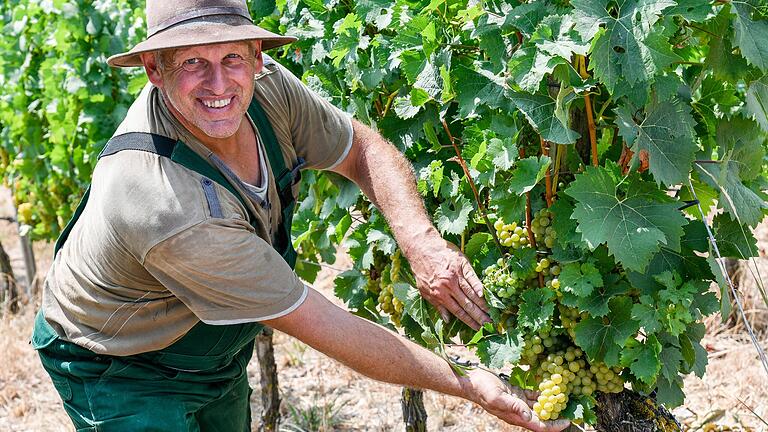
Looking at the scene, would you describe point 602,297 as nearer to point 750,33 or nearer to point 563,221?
point 563,221

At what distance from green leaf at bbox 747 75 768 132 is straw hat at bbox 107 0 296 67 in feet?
4.33

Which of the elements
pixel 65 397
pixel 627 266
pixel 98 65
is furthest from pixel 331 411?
pixel 627 266

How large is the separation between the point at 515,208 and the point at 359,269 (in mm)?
1061

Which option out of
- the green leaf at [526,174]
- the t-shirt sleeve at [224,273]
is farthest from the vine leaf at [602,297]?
the t-shirt sleeve at [224,273]

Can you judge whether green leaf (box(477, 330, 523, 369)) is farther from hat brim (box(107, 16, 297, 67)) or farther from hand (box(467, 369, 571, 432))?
hat brim (box(107, 16, 297, 67))

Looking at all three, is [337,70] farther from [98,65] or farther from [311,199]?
[98,65]

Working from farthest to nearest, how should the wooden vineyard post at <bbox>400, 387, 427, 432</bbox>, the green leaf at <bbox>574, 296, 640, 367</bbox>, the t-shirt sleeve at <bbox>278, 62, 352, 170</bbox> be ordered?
the wooden vineyard post at <bbox>400, 387, 427, 432</bbox> → the t-shirt sleeve at <bbox>278, 62, 352, 170</bbox> → the green leaf at <bbox>574, 296, 640, 367</bbox>

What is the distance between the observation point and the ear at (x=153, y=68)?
108 inches

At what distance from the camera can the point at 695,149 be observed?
2365 mm

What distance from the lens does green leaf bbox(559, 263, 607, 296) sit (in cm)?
248

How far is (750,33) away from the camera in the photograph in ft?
7.54

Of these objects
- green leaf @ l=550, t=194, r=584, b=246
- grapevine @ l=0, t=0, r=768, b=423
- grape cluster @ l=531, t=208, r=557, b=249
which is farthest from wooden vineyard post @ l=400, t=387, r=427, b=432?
green leaf @ l=550, t=194, r=584, b=246

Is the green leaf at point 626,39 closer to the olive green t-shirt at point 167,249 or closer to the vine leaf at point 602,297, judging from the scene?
the vine leaf at point 602,297

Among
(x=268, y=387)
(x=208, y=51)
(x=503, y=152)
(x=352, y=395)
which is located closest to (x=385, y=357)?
(x=503, y=152)
